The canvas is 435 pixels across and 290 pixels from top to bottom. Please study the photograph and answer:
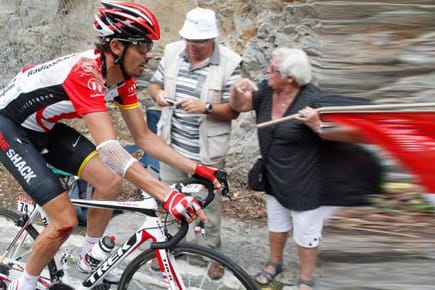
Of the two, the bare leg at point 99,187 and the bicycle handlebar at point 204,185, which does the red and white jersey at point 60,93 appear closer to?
the bare leg at point 99,187

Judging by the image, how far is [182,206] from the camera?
309 centimetres

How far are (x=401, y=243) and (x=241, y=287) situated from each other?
3.78 ft

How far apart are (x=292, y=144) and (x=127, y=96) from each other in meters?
1.16

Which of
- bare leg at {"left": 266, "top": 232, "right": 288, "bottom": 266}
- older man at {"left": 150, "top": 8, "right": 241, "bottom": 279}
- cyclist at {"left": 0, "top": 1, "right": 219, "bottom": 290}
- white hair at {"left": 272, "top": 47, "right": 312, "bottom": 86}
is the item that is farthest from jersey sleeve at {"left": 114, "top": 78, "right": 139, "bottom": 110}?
bare leg at {"left": 266, "top": 232, "right": 288, "bottom": 266}

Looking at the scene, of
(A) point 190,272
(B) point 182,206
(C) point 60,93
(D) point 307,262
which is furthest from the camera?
(D) point 307,262

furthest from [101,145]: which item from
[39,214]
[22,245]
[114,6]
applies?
[22,245]

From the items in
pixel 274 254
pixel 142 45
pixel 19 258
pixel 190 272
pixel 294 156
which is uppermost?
pixel 142 45

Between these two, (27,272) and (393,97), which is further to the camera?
(27,272)

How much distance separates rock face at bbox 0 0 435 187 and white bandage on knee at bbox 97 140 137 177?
45.0 inches

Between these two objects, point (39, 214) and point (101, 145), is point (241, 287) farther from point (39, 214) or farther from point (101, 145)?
point (39, 214)

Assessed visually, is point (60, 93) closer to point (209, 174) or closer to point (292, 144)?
point (209, 174)

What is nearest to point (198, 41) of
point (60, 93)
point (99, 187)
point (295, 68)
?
point (295, 68)

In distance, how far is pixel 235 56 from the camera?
4.66 meters

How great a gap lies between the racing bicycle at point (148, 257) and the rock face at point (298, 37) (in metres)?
1.02
